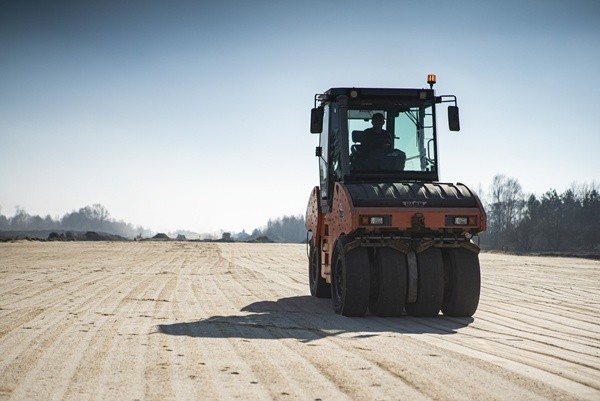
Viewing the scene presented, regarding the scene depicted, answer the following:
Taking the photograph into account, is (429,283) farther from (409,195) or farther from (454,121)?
(454,121)

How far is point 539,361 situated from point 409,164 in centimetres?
530

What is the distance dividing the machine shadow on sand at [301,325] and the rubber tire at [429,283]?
181 millimetres

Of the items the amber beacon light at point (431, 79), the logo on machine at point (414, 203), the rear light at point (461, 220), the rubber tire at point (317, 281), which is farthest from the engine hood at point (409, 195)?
the rubber tire at point (317, 281)

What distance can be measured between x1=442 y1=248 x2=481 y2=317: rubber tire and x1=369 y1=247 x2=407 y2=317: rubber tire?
0.74 m

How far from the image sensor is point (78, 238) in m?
53.5

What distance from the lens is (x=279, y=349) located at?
6359 millimetres

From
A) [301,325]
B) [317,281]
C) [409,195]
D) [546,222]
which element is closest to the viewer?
[301,325]

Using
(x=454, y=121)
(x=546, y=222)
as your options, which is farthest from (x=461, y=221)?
(x=546, y=222)

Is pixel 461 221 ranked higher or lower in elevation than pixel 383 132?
lower

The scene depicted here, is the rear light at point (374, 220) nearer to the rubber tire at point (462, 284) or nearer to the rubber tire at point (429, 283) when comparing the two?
the rubber tire at point (429, 283)

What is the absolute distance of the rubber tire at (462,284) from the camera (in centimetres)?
926

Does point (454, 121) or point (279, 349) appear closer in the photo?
point (279, 349)

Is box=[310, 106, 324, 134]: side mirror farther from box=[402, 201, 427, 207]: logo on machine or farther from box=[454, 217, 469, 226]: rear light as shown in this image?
box=[454, 217, 469, 226]: rear light

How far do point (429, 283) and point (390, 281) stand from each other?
578mm
